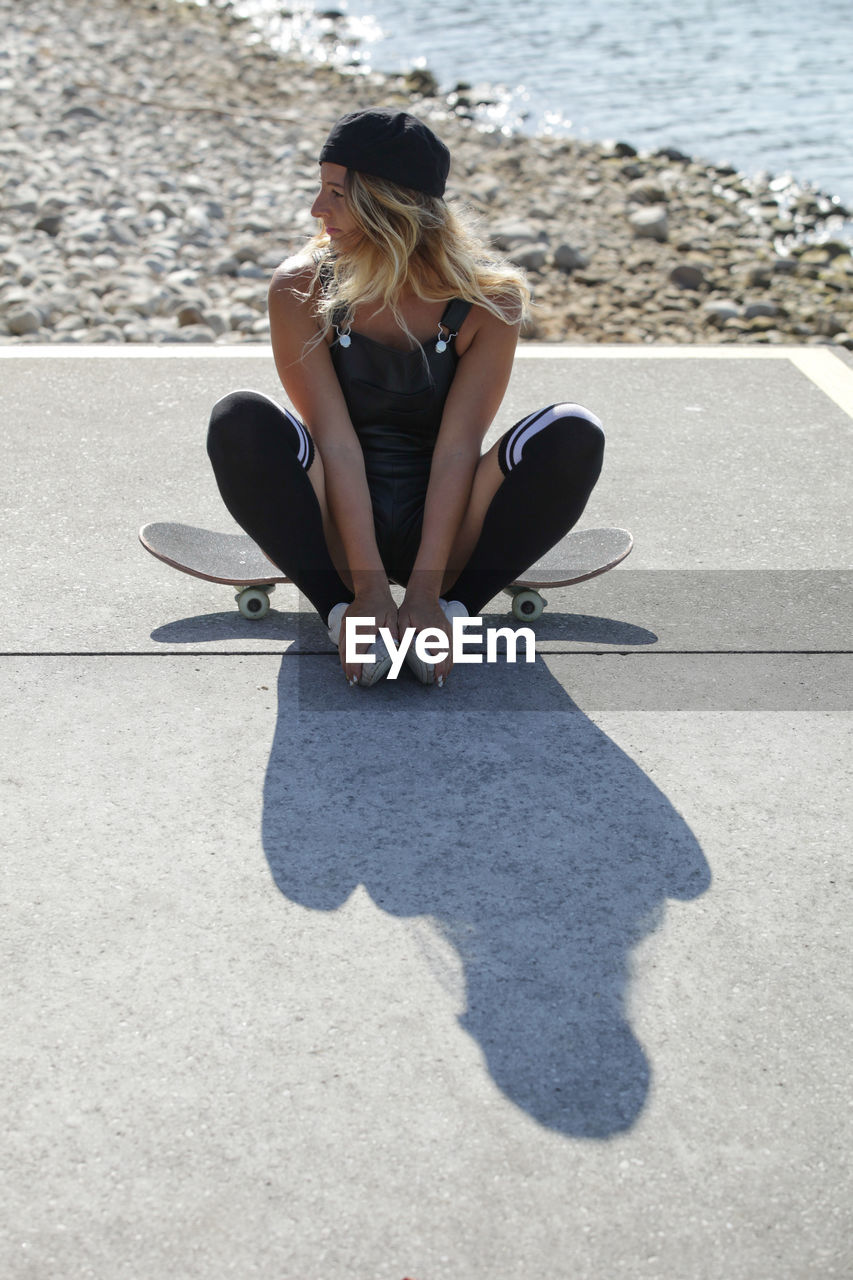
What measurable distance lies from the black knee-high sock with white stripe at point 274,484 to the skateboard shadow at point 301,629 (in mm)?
183

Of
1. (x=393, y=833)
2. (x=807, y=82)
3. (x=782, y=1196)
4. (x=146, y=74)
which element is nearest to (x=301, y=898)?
(x=393, y=833)

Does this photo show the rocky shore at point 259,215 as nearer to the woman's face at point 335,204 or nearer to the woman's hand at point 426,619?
the woman's face at point 335,204

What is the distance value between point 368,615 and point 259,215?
22.1 ft

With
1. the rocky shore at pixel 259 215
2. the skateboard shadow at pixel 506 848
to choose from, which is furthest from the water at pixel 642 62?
the skateboard shadow at pixel 506 848

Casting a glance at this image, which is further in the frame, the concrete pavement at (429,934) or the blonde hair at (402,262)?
the blonde hair at (402,262)

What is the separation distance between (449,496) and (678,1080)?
150 centimetres

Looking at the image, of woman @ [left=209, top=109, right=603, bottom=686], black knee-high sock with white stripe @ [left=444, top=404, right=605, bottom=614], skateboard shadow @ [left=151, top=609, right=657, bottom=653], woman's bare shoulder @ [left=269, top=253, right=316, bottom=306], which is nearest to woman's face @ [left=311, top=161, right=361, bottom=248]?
woman @ [left=209, top=109, right=603, bottom=686]

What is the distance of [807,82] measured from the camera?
18.4 metres

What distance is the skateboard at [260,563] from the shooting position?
331 cm

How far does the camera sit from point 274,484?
9.78 feet

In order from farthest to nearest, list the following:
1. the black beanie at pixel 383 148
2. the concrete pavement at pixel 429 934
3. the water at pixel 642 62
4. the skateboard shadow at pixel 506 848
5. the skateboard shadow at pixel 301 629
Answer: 1. the water at pixel 642 62
2. the skateboard shadow at pixel 301 629
3. the black beanie at pixel 383 148
4. the skateboard shadow at pixel 506 848
5. the concrete pavement at pixel 429 934

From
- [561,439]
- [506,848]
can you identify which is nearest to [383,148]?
[561,439]

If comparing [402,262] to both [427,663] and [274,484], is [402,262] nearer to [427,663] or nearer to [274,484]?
[274,484]

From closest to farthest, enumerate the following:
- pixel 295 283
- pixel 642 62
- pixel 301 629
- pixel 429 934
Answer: pixel 429 934 → pixel 295 283 → pixel 301 629 → pixel 642 62
